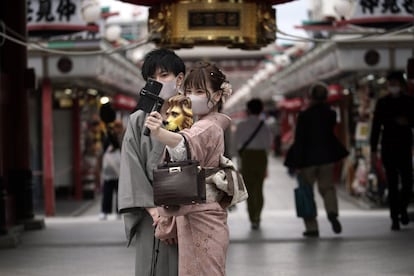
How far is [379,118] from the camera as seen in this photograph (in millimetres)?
12500

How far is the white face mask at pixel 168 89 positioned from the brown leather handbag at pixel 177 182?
0.48m

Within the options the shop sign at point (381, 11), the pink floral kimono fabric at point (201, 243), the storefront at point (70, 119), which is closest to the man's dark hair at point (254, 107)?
the shop sign at point (381, 11)

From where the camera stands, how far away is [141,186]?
6062 mm

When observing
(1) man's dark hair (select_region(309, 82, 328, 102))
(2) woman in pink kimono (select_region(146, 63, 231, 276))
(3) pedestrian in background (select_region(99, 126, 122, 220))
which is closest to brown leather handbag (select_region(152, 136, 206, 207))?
(2) woman in pink kimono (select_region(146, 63, 231, 276))

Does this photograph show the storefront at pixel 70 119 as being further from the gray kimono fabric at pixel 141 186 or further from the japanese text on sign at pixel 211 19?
the gray kimono fabric at pixel 141 186

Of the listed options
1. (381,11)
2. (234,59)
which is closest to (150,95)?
(381,11)

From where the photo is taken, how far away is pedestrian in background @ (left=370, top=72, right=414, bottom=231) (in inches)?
490

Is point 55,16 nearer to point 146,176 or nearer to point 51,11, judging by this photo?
point 51,11

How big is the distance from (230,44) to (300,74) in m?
21.6

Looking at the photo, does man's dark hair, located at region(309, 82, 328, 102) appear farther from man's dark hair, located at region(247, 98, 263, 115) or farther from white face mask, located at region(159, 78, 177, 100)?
white face mask, located at region(159, 78, 177, 100)

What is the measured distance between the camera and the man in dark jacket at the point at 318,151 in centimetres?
1226

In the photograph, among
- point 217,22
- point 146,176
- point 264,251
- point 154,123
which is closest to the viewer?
point 154,123

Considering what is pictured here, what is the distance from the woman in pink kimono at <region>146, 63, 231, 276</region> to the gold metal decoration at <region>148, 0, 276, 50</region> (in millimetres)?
6191

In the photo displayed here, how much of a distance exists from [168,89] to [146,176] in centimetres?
53
